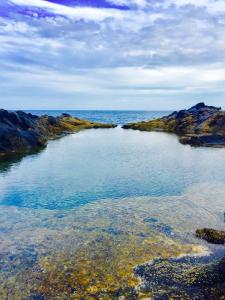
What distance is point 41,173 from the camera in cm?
A: 4466

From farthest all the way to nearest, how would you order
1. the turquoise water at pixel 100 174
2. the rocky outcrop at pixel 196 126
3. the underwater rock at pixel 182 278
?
the rocky outcrop at pixel 196 126 < the turquoise water at pixel 100 174 < the underwater rock at pixel 182 278

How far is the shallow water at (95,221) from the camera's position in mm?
17172

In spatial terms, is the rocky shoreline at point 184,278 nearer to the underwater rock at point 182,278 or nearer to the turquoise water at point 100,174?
the underwater rock at point 182,278

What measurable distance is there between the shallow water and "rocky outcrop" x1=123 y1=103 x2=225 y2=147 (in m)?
27.1

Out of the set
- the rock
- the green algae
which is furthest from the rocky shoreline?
the rock

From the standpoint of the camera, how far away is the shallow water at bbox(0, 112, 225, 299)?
1717 centimetres

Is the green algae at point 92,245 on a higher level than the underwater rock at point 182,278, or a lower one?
lower

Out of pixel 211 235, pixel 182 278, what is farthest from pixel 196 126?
pixel 182 278

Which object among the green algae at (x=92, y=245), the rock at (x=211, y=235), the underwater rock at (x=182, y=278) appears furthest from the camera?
the rock at (x=211, y=235)

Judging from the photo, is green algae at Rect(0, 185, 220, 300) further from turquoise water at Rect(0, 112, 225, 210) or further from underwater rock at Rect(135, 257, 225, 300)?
turquoise water at Rect(0, 112, 225, 210)

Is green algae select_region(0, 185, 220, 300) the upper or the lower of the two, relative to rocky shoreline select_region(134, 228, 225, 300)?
lower

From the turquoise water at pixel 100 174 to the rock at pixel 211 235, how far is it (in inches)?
434

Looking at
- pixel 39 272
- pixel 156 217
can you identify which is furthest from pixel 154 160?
pixel 39 272

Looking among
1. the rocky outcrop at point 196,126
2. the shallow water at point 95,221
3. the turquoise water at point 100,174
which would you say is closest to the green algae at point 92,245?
the shallow water at point 95,221
